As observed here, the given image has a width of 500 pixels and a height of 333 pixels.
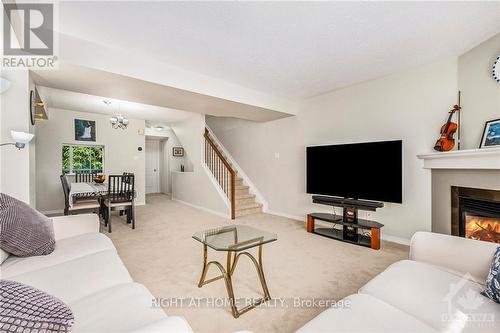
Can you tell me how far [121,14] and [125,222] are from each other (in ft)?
12.6

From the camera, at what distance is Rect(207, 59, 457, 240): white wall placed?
9.83 ft

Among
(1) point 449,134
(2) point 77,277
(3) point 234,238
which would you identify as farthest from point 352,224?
(2) point 77,277

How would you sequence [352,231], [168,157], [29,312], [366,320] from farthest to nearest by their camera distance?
[168,157]
[352,231]
[366,320]
[29,312]

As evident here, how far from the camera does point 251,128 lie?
5.90m

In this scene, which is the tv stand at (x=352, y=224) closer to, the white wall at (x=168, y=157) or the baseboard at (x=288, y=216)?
the baseboard at (x=288, y=216)

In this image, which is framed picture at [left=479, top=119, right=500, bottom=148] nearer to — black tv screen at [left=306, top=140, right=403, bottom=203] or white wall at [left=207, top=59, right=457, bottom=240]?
white wall at [left=207, top=59, right=457, bottom=240]

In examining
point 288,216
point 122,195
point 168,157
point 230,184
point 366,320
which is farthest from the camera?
point 168,157

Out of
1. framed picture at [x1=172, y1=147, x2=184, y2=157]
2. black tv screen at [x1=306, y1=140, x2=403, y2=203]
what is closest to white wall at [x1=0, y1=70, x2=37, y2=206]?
black tv screen at [x1=306, y1=140, x2=403, y2=203]

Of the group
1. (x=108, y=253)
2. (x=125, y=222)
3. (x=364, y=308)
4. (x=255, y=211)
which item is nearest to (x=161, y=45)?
(x=108, y=253)

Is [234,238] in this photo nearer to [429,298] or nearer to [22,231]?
[429,298]

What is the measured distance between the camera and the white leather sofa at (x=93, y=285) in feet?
Answer: 3.27

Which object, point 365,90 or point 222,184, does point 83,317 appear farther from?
point 222,184

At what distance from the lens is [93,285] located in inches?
53.0

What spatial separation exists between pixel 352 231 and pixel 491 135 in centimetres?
201
